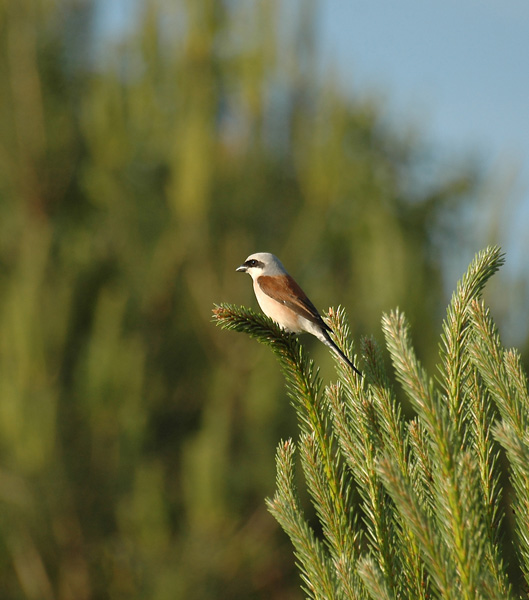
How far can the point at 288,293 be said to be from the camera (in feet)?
10.5

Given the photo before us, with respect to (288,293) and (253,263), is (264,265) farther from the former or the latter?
(288,293)

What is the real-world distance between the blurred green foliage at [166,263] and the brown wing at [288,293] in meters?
3.32

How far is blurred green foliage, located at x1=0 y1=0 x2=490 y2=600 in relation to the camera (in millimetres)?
6312

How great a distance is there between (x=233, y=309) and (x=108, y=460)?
496 cm

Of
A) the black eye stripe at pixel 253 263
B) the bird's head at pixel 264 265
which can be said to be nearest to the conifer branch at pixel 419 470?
the bird's head at pixel 264 265

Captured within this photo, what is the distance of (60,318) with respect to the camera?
641cm

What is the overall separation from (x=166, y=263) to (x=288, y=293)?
419cm

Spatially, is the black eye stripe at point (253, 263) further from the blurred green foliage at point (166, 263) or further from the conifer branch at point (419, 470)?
the blurred green foliage at point (166, 263)

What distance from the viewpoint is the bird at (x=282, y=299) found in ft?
10.0

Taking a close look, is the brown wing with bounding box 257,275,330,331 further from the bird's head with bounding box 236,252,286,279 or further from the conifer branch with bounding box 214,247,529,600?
the conifer branch with bounding box 214,247,529,600

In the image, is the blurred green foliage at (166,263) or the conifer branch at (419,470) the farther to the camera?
the blurred green foliage at (166,263)

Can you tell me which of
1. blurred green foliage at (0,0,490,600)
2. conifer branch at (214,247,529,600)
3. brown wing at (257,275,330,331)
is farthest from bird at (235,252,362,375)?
blurred green foliage at (0,0,490,600)

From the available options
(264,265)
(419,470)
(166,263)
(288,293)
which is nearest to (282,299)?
(288,293)

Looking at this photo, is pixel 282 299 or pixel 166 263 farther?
pixel 166 263
